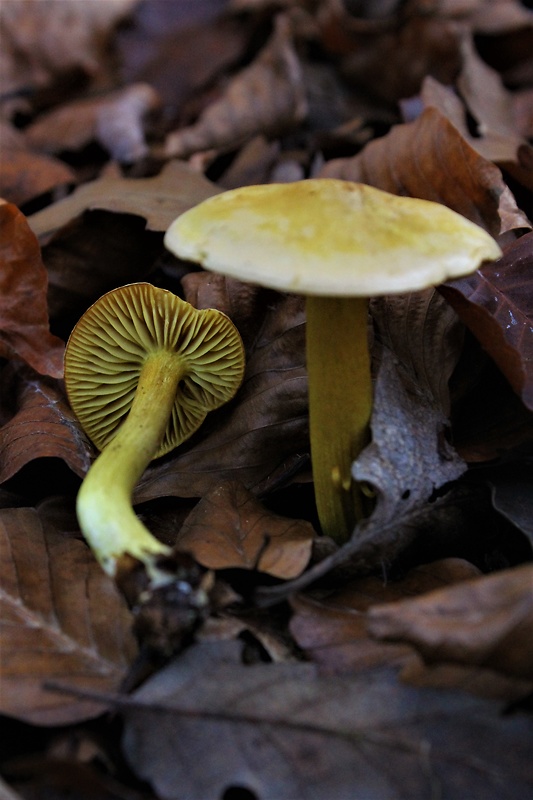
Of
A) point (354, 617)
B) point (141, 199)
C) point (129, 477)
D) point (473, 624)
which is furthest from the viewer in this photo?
point (141, 199)

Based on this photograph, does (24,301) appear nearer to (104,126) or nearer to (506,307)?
(506,307)

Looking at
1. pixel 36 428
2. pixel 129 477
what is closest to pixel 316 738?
pixel 129 477

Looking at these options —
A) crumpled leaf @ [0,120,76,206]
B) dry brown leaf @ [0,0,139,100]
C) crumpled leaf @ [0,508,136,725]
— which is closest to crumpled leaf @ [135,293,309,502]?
crumpled leaf @ [0,508,136,725]

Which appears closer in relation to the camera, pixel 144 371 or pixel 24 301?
pixel 144 371

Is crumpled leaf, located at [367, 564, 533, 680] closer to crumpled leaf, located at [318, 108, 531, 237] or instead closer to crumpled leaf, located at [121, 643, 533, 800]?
crumpled leaf, located at [121, 643, 533, 800]

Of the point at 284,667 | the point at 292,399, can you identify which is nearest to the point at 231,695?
the point at 284,667

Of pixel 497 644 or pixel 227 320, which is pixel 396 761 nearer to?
pixel 497 644

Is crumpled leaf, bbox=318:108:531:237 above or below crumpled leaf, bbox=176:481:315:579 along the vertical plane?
above
